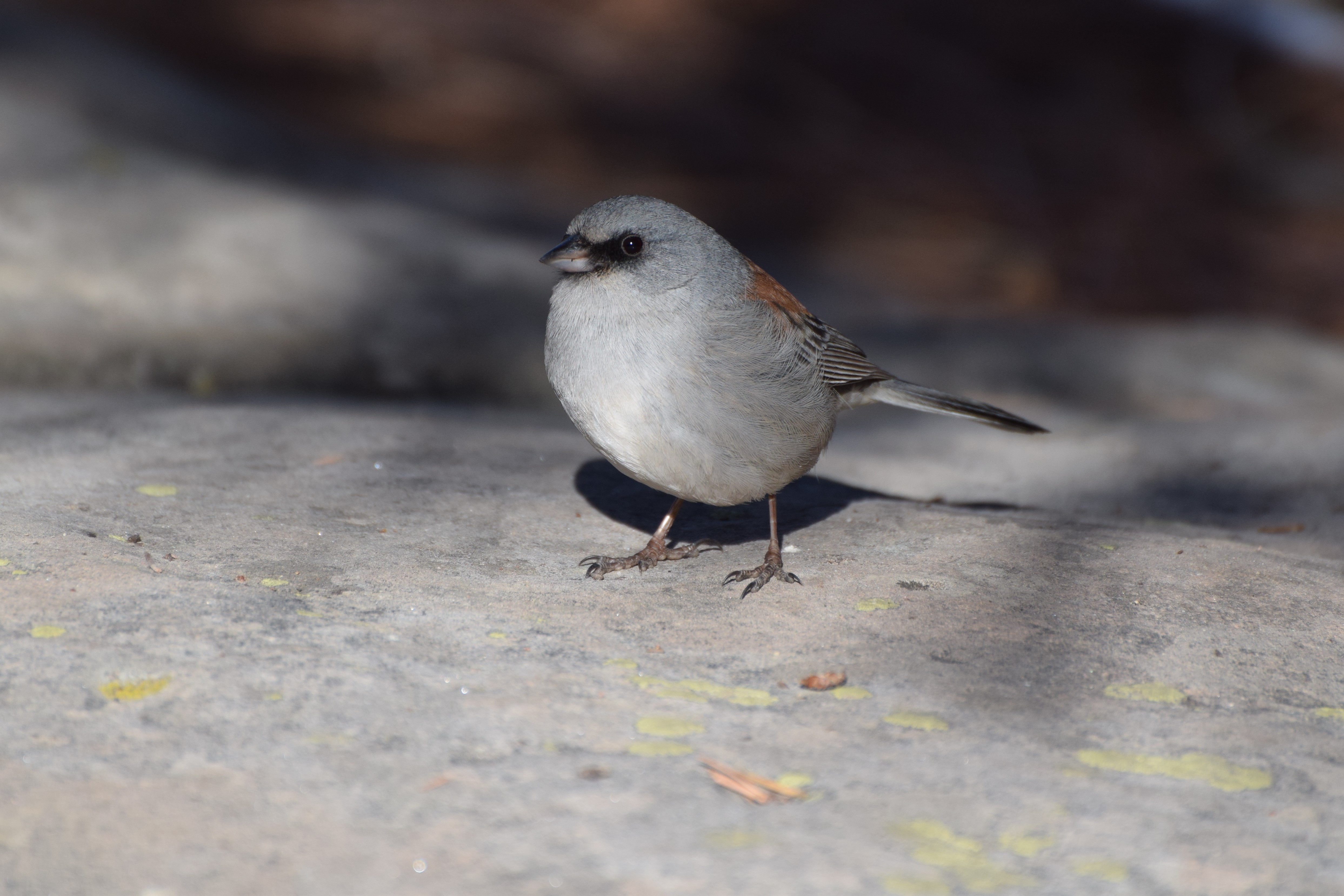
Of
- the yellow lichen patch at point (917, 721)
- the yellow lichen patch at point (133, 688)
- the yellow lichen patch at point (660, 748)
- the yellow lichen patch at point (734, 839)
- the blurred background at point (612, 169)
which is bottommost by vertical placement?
the yellow lichen patch at point (133, 688)

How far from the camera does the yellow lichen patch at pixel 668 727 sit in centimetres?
231

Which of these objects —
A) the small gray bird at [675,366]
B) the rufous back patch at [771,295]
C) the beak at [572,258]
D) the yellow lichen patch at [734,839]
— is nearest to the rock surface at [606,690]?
the yellow lichen patch at [734,839]

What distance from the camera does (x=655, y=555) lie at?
137 inches

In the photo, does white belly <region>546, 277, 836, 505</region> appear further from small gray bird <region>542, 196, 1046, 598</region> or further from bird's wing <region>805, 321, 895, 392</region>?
bird's wing <region>805, 321, 895, 392</region>

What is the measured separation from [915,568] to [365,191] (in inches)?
242

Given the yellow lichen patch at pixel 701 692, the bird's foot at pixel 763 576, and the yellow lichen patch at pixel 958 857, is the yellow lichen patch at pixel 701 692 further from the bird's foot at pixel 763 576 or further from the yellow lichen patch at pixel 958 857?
the bird's foot at pixel 763 576

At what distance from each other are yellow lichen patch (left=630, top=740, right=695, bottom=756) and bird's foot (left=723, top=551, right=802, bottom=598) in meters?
0.94

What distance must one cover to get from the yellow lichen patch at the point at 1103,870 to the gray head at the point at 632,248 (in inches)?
76.7

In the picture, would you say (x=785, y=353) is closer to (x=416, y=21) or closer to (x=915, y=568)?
(x=915, y=568)

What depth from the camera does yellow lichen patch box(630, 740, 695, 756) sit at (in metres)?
2.22

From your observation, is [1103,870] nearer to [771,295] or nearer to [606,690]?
[606,690]

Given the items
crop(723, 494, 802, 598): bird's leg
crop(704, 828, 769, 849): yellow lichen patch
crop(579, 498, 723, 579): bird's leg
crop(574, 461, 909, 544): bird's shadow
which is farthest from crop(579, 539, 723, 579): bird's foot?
crop(704, 828, 769, 849): yellow lichen patch

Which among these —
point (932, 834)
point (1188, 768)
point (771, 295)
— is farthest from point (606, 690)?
point (771, 295)

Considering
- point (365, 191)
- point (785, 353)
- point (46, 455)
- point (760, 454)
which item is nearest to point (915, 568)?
point (760, 454)
